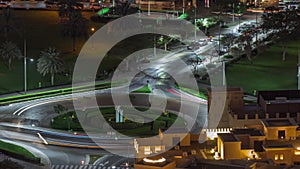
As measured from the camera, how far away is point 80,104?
2776 inches

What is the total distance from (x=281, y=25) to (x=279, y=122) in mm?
49874

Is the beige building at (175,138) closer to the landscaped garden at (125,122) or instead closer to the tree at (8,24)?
the landscaped garden at (125,122)

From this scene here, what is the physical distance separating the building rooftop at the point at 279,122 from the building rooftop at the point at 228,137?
332 centimetres

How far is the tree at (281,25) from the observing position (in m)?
99.5

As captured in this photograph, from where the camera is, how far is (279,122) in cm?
5422

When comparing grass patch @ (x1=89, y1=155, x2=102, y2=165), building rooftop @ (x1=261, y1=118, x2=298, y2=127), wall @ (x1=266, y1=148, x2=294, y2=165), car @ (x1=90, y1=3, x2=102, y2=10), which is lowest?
grass patch @ (x1=89, y1=155, x2=102, y2=165)

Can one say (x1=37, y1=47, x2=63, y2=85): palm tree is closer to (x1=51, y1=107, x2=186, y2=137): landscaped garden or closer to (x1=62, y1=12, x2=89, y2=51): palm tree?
(x1=51, y1=107, x2=186, y2=137): landscaped garden

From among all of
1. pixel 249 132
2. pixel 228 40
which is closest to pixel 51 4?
pixel 228 40

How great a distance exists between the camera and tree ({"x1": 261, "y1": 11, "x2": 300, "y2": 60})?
326 ft

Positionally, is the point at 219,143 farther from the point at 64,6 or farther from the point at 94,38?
the point at 64,6

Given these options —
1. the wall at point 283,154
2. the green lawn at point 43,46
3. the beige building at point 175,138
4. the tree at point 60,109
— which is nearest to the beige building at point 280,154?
the wall at point 283,154

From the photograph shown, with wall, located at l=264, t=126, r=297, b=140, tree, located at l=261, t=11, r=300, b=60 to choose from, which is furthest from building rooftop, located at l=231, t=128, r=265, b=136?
tree, located at l=261, t=11, r=300, b=60

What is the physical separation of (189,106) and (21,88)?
1591 centimetres

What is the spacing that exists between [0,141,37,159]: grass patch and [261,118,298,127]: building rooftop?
15.2 metres
